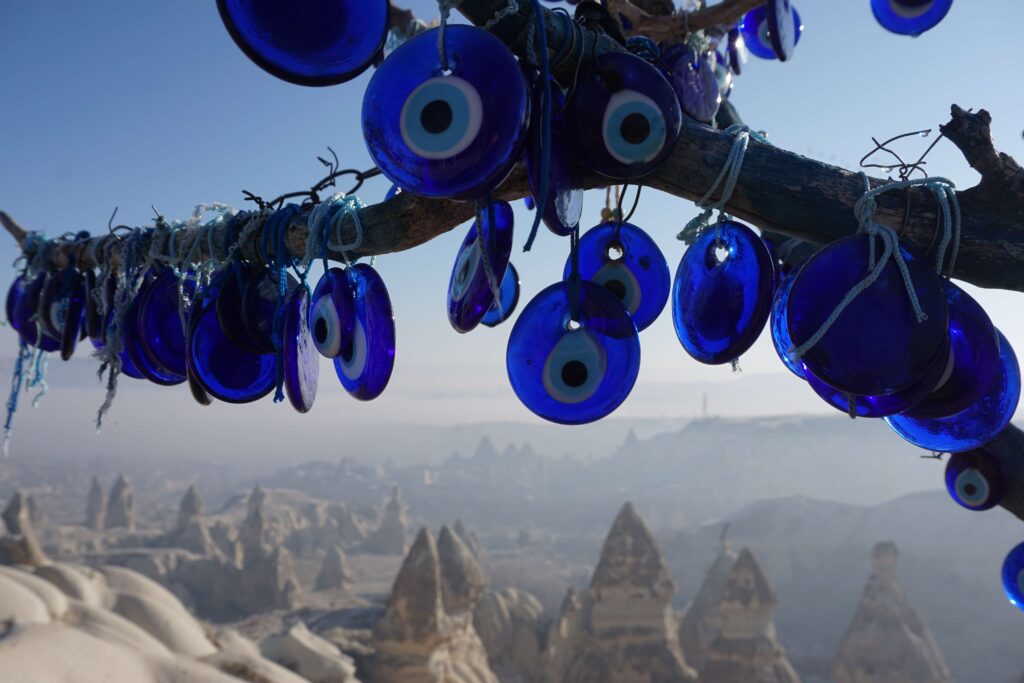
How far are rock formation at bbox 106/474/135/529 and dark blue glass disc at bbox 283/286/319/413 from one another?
144 feet

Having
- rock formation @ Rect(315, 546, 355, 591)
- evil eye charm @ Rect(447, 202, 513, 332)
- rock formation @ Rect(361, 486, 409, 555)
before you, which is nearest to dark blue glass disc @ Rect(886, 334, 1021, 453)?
evil eye charm @ Rect(447, 202, 513, 332)

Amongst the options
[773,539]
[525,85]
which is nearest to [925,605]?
[773,539]

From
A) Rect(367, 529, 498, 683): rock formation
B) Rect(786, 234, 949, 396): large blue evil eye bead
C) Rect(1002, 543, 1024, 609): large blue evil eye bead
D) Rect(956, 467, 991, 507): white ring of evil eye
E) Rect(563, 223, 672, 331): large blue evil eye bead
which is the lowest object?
Rect(367, 529, 498, 683): rock formation

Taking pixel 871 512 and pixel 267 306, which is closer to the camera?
pixel 267 306

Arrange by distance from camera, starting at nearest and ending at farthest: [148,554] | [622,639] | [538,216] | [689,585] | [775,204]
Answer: [538,216] → [775,204] → [622,639] → [148,554] → [689,585]

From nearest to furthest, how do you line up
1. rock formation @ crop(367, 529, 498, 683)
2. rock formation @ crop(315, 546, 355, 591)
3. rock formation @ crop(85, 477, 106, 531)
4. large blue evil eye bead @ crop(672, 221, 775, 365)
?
large blue evil eye bead @ crop(672, 221, 775, 365) → rock formation @ crop(367, 529, 498, 683) → rock formation @ crop(315, 546, 355, 591) → rock formation @ crop(85, 477, 106, 531)

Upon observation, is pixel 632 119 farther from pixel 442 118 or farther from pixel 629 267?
pixel 629 267

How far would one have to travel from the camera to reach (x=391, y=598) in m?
13.2

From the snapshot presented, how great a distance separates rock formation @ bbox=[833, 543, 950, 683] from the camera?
597 inches

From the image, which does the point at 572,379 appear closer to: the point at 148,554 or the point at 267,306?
the point at 267,306

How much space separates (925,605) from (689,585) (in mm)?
12217

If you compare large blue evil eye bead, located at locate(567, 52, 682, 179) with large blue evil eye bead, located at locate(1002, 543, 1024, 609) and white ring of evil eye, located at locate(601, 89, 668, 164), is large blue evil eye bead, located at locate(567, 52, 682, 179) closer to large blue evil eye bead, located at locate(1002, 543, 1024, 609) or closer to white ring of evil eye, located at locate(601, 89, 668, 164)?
white ring of evil eye, located at locate(601, 89, 668, 164)

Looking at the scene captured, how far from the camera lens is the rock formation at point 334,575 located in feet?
107

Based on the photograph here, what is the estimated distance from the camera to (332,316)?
181 centimetres
